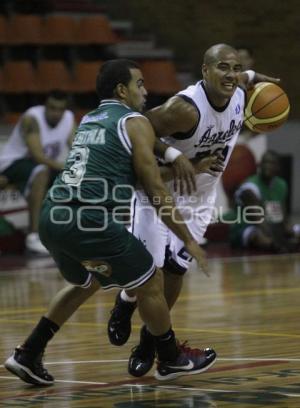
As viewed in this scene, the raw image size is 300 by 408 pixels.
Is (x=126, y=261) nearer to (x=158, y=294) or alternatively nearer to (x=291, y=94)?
(x=158, y=294)

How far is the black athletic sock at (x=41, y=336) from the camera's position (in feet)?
17.5

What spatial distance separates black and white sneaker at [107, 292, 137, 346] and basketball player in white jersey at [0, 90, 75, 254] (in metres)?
5.51

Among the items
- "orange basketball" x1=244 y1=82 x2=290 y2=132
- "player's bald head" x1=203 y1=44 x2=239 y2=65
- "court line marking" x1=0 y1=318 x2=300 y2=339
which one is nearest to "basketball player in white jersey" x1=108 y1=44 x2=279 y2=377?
"player's bald head" x1=203 y1=44 x2=239 y2=65

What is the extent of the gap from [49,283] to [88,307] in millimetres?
1378

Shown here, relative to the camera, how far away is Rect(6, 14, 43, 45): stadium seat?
537 inches

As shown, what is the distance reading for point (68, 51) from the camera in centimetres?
1434

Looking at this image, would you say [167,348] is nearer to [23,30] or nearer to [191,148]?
[191,148]

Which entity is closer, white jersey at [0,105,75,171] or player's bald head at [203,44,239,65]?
player's bald head at [203,44,239,65]

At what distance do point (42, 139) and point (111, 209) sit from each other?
681cm

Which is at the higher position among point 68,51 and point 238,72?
point 238,72

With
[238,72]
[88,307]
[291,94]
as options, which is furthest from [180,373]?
[291,94]

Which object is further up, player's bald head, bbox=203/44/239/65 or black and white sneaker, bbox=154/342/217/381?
player's bald head, bbox=203/44/239/65

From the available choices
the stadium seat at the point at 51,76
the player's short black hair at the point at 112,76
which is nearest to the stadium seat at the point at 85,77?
the stadium seat at the point at 51,76

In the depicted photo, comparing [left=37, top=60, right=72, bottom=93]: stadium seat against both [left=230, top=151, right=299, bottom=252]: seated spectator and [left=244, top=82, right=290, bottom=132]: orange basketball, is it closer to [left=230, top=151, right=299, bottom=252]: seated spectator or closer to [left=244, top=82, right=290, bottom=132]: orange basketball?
[left=230, top=151, right=299, bottom=252]: seated spectator
